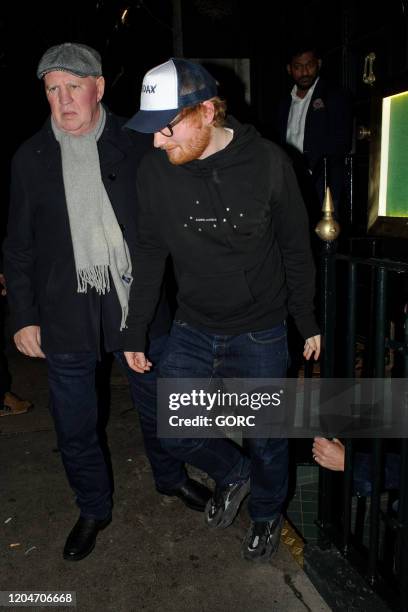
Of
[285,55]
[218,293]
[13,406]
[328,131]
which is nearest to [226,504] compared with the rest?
[218,293]

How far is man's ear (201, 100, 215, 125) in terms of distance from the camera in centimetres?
217

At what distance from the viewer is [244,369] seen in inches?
96.7

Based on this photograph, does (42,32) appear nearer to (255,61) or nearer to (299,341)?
(255,61)

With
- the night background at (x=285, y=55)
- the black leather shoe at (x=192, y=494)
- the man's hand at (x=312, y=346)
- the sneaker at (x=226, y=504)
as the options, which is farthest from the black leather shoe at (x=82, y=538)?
the man's hand at (x=312, y=346)

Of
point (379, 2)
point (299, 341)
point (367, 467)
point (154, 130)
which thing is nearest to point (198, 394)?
point (367, 467)

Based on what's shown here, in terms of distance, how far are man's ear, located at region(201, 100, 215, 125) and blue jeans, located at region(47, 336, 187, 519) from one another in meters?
1.14

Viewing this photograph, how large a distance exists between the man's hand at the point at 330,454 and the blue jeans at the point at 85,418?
2.91 ft

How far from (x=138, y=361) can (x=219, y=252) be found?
0.68m

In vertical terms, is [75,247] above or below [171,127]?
below

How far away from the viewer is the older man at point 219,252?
2.17 meters

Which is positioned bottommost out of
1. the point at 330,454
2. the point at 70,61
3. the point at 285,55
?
the point at 330,454

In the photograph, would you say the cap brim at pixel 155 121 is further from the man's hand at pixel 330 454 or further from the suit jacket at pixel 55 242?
the man's hand at pixel 330 454

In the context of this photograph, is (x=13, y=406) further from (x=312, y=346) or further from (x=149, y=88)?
(x=149, y=88)

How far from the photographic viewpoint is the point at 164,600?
2326mm
